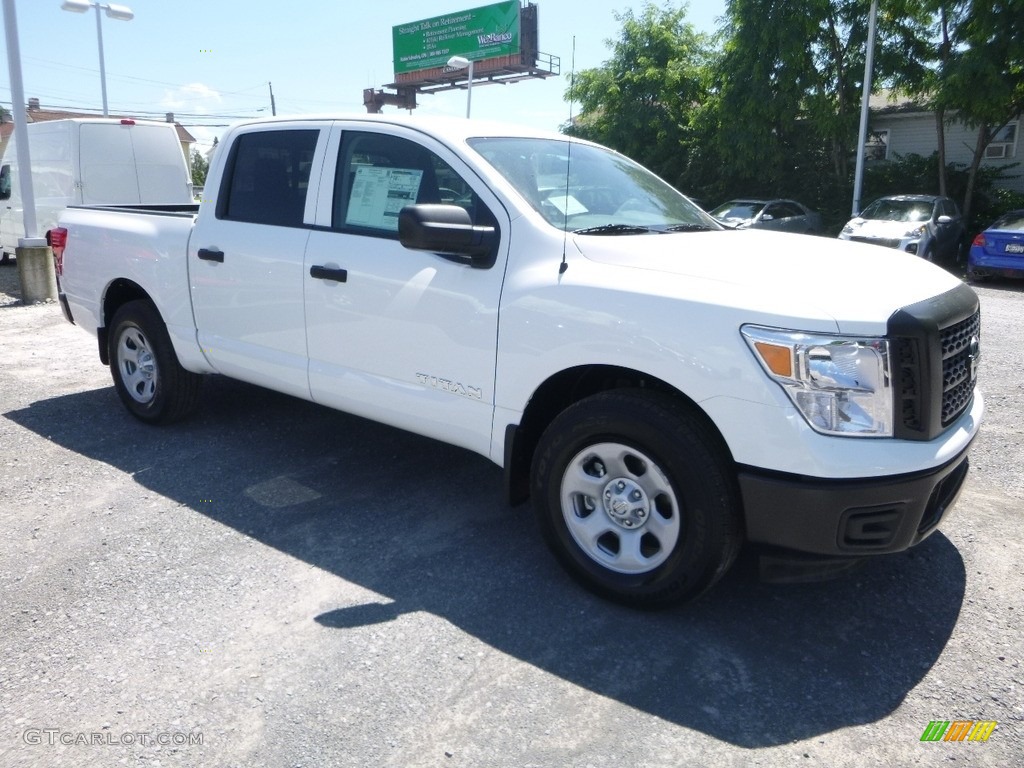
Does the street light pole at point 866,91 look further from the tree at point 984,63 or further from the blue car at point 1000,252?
the blue car at point 1000,252

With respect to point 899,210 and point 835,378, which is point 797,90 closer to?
point 899,210

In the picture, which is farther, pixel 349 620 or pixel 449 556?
pixel 449 556

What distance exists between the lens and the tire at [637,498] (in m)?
3.14

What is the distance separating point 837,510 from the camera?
115 inches

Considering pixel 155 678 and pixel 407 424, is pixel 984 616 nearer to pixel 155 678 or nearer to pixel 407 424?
pixel 407 424

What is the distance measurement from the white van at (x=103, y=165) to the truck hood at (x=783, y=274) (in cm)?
999

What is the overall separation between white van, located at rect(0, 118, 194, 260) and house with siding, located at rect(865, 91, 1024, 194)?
742 inches

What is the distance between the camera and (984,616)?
3455mm

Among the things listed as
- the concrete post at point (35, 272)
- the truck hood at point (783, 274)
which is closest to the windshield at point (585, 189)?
the truck hood at point (783, 274)

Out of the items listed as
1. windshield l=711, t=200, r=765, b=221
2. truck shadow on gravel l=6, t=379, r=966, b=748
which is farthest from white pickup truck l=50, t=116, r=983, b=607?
windshield l=711, t=200, r=765, b=221

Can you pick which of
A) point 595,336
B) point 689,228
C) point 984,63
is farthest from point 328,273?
point 984,63

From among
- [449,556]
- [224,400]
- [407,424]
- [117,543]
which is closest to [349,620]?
[449,556]

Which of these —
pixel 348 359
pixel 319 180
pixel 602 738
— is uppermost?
pixel 319 180

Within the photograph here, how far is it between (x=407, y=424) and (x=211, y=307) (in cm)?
162
